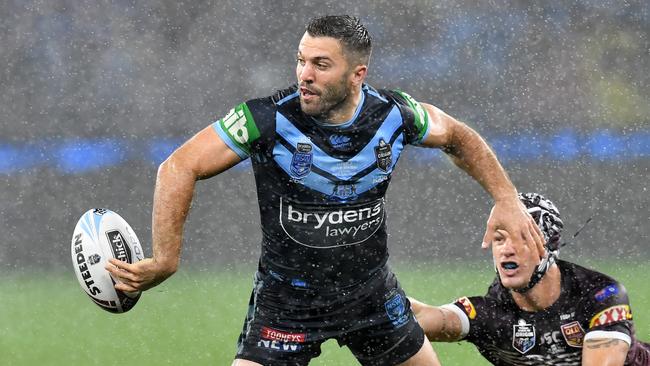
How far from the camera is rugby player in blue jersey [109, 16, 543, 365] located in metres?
4.62

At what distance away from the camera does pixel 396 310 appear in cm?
496

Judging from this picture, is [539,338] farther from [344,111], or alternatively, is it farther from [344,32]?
[344,32]

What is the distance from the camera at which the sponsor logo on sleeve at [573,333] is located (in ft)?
17.4

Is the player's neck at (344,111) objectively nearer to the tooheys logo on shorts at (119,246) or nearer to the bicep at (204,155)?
the bicep at (204,155)

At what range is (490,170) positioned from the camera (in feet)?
16.8

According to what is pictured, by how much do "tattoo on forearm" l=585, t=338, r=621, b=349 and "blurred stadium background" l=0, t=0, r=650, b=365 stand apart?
4752mm

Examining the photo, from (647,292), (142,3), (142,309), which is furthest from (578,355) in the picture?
(142,3)

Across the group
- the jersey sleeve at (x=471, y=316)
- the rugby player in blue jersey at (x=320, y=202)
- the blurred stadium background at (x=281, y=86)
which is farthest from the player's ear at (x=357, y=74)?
the blurred stadium background at (x=281, y=86)

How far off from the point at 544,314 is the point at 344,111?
1.40 m

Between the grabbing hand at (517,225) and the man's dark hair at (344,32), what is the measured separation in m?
0.84

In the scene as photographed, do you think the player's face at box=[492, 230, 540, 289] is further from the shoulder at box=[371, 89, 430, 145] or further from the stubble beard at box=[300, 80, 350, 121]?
the stubble beard at box=[300, 80, 350, 121]

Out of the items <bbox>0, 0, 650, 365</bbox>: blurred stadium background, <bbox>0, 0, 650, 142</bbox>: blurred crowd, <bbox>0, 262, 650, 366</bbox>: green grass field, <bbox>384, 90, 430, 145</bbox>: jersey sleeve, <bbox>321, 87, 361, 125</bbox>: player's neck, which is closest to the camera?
<bbox>321, 87, 361, 125</bbox>: player's neck

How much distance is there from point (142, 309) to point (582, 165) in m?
5.10

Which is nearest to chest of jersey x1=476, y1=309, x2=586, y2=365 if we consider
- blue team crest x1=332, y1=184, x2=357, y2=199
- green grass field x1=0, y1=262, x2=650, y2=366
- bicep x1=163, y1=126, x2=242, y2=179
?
blue team crest x1=332, y1=184, x2=357, y2=199
